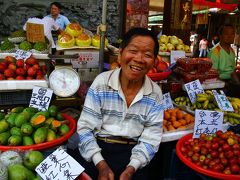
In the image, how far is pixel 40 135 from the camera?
7.57ft

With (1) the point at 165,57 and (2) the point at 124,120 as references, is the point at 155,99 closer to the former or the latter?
(2) the point at 124,120

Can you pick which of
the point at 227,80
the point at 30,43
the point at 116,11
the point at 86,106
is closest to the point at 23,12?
the point at 116,11

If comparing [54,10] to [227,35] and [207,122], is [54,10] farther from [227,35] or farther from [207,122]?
[207,122]

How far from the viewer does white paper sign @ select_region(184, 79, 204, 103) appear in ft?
11.6

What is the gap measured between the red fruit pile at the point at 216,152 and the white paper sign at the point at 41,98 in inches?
52.8

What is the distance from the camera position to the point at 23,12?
284 inches

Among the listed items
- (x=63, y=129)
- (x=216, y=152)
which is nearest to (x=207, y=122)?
(x=216, y=152)

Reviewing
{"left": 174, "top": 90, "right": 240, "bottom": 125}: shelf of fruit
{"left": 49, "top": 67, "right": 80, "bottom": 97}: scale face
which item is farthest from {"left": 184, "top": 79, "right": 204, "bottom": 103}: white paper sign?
{"left": 49, "top": 67, "right": 80, "bottom": 97}: scale face

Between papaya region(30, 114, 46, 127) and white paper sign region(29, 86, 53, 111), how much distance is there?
0.97ft

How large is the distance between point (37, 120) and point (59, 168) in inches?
25.7

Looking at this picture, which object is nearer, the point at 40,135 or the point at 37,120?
the point at 40,135

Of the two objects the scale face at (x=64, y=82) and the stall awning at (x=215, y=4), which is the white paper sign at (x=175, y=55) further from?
the stall awning at (x=215, y=4)

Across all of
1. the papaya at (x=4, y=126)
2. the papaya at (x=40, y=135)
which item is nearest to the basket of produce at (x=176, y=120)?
the papaya at (x=40, y=135)

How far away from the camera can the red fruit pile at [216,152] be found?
2.47 meters
